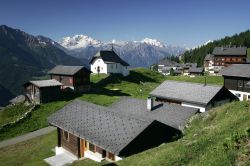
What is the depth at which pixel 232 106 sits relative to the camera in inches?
1065

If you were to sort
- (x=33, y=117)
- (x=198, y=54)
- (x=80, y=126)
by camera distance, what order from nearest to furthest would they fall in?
1. (x=80, y=126)
2. (x=33, y=117)
3. (x=198, y=54)

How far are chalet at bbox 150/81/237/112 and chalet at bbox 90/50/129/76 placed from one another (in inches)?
1717

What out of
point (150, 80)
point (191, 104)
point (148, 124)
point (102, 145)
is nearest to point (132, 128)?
point (148, 124)

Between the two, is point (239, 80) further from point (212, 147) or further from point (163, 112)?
point (212, 147)

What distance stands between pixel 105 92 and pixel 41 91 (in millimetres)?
17241

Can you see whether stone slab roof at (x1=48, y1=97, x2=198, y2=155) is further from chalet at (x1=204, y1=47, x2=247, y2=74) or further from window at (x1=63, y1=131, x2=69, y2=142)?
chalet at (x1=204, y1=47, x2=247, y2=74)

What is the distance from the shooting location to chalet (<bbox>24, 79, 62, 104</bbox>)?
2442 inches

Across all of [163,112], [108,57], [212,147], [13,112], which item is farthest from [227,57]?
[212,147]

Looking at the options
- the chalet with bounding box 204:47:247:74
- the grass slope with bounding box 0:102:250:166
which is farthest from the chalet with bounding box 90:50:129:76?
the grass slope with bounding box 0:102:250:166

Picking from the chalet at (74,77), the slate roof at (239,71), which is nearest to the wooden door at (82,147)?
the chalet at (74,77)

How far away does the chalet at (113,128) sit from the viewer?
24.9 m

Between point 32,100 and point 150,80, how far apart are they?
43.0 metres

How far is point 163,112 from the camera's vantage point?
34.8 metres

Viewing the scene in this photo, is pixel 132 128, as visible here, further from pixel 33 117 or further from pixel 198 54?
pixel 198 54
